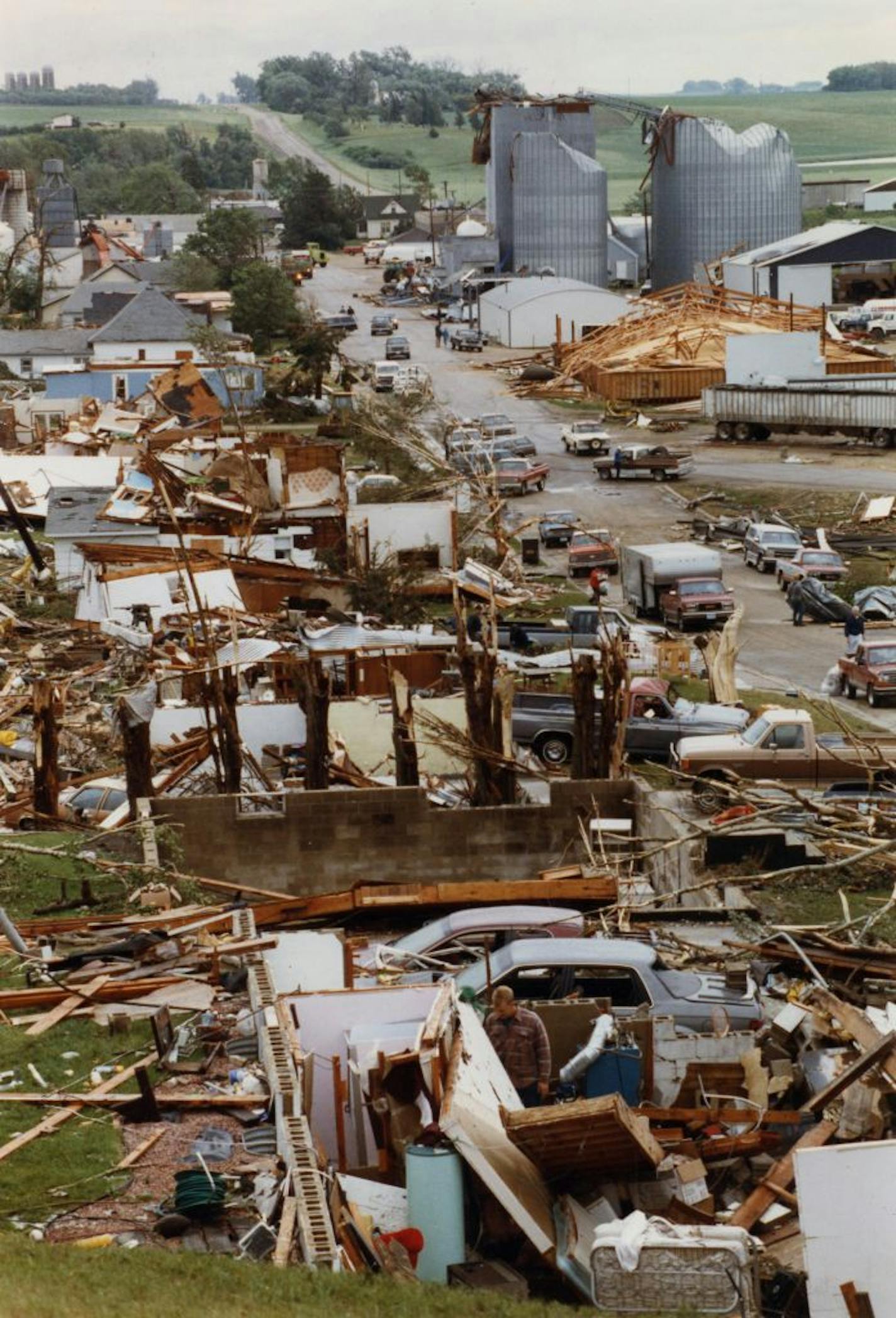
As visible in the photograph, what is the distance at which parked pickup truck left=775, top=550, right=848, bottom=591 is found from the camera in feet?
132

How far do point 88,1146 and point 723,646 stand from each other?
63.3ft

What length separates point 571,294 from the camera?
288ft

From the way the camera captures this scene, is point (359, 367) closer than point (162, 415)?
No

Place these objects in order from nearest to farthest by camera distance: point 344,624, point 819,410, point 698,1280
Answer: point 698,1280
point 344,624
point 819,410

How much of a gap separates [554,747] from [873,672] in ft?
19.3

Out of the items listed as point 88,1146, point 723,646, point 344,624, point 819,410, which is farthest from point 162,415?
point 88,1146

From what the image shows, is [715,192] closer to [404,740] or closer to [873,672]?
[873,672]

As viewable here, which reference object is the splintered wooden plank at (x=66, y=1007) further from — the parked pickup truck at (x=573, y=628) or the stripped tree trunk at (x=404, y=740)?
the parked pickup truck at (x=573, y=628)

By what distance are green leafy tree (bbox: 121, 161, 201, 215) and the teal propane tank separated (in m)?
151

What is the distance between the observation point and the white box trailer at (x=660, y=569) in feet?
124

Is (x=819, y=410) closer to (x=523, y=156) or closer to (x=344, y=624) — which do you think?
(x=344, y=624)

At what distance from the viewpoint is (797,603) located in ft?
123

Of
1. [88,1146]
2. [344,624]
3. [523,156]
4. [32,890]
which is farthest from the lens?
[523,156]

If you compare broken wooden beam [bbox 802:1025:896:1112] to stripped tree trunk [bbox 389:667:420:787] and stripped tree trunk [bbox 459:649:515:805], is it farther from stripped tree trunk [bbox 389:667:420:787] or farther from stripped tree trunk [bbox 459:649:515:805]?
stripped tree trunk [bbox 389:667:420:787]
